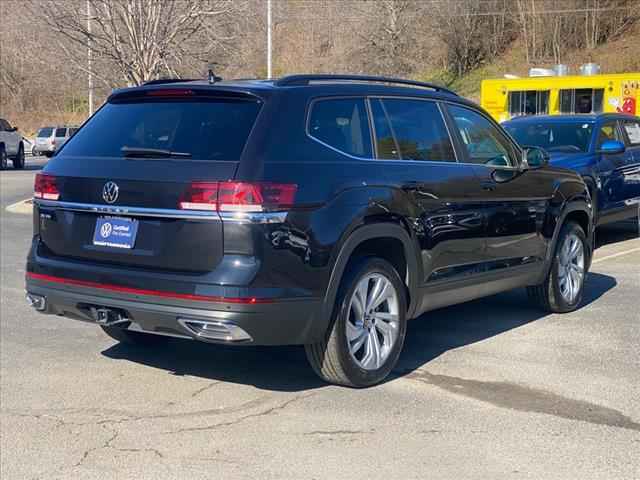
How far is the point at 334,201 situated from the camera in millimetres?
5184

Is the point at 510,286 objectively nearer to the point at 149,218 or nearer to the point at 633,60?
the point at 149,218

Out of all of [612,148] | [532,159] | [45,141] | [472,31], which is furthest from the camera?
[45,141]

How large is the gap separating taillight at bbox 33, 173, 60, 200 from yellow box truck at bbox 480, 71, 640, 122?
14.6 meters

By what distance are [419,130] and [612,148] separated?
19.4 ft

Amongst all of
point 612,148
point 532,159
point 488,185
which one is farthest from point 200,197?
point 612,148

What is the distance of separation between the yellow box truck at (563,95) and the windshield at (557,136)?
21.2ft

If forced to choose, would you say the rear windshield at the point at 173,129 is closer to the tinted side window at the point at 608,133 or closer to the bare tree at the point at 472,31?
the tinted side window at the point at 608,133

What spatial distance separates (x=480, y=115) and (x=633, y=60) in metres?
31.7

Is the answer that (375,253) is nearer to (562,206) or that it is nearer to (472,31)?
(562,206)

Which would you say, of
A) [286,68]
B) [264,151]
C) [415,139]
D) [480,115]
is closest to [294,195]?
[264,151]

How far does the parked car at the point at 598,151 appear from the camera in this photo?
1127cm

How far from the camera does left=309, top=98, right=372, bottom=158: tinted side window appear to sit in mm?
5402

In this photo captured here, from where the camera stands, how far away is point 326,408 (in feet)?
17.2

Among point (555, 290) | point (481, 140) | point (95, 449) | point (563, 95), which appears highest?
point (563, 95)
